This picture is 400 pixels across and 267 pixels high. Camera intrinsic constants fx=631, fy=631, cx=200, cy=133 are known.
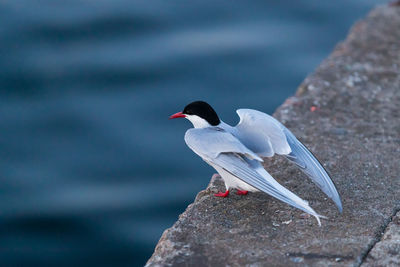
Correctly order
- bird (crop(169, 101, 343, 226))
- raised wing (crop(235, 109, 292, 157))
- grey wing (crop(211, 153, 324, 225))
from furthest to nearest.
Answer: raised wing (crop(235, 109, 292, 157))
bird (crop(169, 101, 343, 226))
grey wing (crop(211, 153, 324, 225))

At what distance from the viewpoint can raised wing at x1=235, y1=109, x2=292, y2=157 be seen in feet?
11.3

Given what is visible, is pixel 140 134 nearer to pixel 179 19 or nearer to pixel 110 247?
pixel 110 247

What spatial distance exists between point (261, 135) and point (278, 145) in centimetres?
14

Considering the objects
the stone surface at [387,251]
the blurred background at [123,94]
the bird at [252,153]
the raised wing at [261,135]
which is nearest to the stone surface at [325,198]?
the stone surface at [387,251]

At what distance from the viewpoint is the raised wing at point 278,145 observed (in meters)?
3.36

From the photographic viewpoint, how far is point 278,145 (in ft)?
11.3

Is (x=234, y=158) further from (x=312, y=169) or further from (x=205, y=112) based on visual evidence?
(x=205, y=112)

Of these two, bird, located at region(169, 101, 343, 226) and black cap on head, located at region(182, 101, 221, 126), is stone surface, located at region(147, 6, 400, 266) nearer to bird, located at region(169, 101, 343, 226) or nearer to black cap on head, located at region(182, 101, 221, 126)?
bird, located at region(169, 101, 343, 226)

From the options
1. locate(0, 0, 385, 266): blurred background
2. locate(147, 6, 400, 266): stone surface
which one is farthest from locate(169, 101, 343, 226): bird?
locate(0, 0, 385, 266): blurred background

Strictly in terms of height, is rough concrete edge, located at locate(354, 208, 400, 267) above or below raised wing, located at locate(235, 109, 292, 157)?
below

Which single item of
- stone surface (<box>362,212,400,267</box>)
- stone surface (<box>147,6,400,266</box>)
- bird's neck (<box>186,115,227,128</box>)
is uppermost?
bird's neck (<box>186,115,227,128</box>)

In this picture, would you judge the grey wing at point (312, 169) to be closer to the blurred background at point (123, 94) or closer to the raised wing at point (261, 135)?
the raised wing at point (261, 135)

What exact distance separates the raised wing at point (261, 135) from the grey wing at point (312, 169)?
8 centimetres

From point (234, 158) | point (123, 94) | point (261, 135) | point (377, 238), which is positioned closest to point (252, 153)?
point (234, 158)
